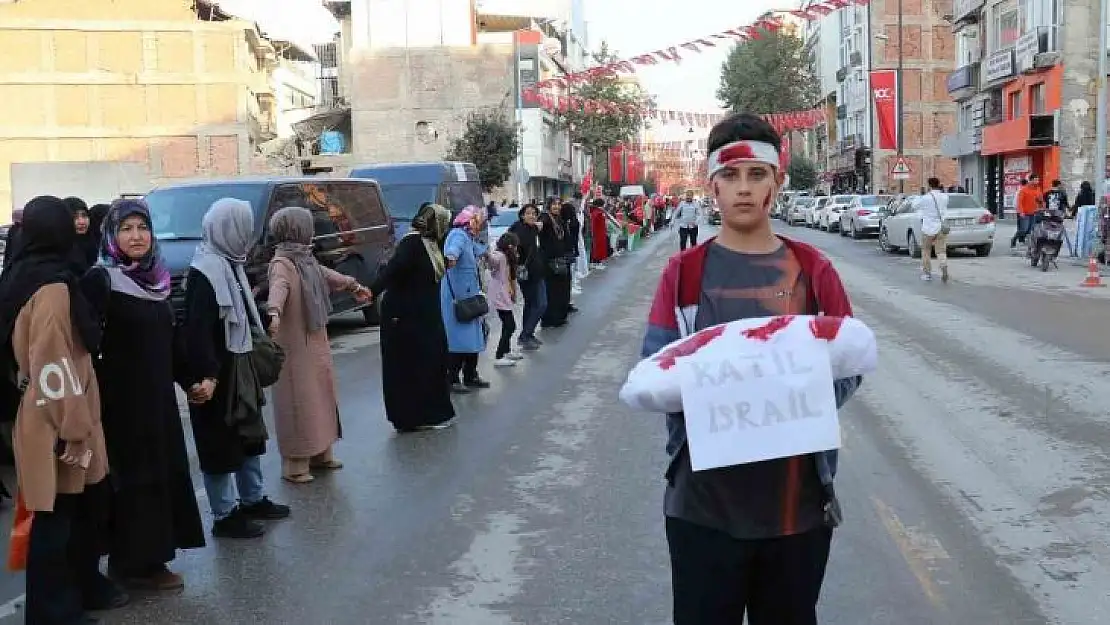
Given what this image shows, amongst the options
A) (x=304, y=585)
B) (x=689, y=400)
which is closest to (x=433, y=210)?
(x=304, y=585)

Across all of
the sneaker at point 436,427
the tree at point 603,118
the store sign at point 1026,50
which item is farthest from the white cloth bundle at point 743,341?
the tree at point 603,118

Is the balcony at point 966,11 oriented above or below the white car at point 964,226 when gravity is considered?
above

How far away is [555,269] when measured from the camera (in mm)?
15711

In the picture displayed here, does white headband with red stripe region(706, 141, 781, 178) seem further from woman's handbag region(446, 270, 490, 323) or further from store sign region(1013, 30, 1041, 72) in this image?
store sign region(1013, 30, 1041, 72)

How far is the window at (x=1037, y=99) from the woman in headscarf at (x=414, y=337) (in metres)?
40.8

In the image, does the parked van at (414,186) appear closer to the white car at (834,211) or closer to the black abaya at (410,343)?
the black abaya at (410,343)

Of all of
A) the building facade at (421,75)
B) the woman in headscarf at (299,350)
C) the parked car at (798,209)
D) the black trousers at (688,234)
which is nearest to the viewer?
the woman in headscarf at (299,350)

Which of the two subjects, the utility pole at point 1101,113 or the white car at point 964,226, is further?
the white car at point 964,226

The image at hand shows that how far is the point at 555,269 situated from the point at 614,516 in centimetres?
949

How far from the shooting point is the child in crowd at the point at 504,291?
12523mm

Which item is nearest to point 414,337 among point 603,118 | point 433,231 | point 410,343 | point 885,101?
point 410,343

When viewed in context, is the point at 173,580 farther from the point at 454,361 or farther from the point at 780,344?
the point at 454,361

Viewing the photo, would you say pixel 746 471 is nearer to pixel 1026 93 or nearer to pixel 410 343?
pixel 410 343

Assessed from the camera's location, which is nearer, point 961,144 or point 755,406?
point 755,406
